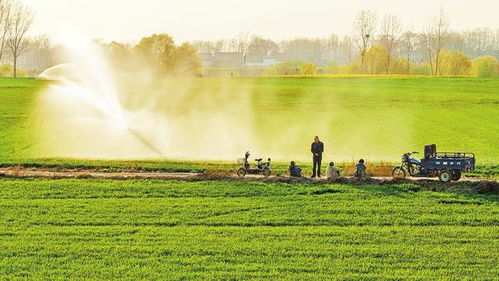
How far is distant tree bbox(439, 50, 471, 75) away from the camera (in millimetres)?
134625

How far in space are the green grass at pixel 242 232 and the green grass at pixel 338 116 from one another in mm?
7930

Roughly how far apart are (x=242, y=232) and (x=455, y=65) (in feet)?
399

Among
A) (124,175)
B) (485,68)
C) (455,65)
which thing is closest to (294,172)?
(124,175)

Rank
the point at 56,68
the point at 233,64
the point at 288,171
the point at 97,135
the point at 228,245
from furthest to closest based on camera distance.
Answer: the point at 233,64, the point at 56,68, the point at 97,135, the point at 288,171, the point at 228,245

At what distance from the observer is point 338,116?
60469mm

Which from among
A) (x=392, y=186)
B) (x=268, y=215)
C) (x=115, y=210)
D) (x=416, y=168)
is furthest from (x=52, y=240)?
(x=416, y=168)

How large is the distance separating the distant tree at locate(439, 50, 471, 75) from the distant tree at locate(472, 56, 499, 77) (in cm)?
180

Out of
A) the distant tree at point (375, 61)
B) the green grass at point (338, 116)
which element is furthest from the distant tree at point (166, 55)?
the distant tree at point (375, 61)

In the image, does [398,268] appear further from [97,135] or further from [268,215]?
[97,135]

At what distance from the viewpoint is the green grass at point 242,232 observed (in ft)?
59.2

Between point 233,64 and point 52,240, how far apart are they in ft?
572

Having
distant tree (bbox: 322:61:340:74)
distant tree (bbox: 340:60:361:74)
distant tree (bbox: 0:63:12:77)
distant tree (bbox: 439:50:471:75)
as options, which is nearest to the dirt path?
distant tree (bbox: 439:50:471:75)

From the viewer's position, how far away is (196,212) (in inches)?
969

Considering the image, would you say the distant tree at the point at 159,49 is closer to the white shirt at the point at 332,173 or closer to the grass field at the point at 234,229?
the grass field at the point at 234,229
